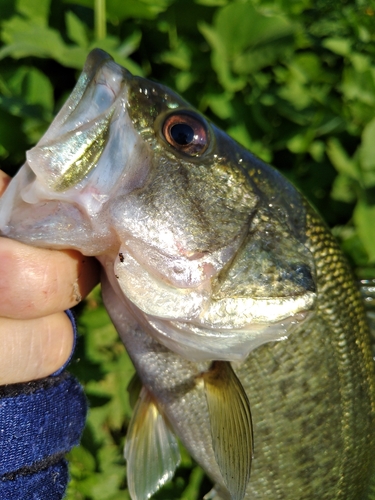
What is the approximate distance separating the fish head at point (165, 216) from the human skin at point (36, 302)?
0.05 meters

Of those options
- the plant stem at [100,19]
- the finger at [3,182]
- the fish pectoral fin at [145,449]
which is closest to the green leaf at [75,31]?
the plant stem at [100,19]

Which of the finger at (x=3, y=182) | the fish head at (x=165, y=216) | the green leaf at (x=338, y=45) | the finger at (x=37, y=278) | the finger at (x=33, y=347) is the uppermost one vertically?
the green leaf at (x=338, y=45)

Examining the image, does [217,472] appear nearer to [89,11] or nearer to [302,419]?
[302,419]

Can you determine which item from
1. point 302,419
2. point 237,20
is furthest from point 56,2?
point 302,419

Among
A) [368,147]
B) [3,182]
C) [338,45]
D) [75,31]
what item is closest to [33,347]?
[3,182]

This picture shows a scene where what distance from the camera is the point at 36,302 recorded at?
913mm

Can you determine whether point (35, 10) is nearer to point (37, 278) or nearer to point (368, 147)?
point (37, 278)

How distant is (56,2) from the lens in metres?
1.63

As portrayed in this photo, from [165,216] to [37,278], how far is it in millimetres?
269

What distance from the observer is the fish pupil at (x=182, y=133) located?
0.88 meters

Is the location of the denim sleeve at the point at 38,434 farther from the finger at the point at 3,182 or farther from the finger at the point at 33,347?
the finger at the point at 3,182

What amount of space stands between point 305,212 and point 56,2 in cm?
118

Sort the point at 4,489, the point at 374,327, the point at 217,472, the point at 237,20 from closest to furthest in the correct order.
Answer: the point at 4,489 < the point at 217,472 < the point at 374,327 < the point at 237,20

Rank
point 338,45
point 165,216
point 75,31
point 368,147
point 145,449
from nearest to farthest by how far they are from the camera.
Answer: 1. point 165,216
2. point 145,449
3. point 75,31
4. point 368,147
5. point 338,45
